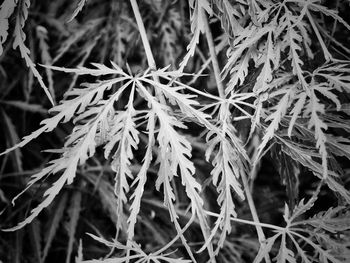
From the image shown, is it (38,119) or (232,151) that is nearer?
(232,151)

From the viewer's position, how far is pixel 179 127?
0.68 m

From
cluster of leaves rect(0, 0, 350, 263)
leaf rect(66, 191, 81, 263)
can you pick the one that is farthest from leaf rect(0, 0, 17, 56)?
leaf rect(66, 191, 81, 263)

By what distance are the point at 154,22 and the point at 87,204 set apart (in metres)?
0.63

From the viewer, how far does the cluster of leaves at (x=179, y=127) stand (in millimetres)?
558

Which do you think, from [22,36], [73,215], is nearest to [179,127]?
[22,36]

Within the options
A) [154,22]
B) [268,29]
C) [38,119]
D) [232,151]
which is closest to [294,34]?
Answer: [268,29]

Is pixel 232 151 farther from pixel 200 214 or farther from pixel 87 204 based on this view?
pixel 87 204

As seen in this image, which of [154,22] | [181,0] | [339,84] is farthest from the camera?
[154,22]

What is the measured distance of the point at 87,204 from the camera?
116 centimetres

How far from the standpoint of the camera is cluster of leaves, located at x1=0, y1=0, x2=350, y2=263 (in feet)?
1.83

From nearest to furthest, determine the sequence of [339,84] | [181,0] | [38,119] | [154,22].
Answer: [339,84] < [181,0] < [154,22] < [38,119]

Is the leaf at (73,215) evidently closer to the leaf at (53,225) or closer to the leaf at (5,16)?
the leaf at (53,225)

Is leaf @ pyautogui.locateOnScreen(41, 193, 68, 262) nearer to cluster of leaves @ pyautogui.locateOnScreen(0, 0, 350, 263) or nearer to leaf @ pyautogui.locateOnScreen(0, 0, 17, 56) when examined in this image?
cluster of leaves @ pyautogui.locateOnScreen(0, 0, 350, 263)

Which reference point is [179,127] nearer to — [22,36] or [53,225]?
[22,36]
